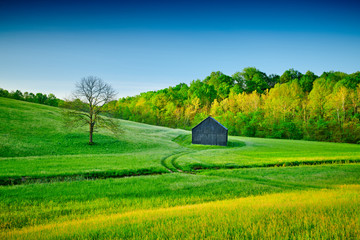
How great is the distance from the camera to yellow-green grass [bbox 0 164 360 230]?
31.8 feet

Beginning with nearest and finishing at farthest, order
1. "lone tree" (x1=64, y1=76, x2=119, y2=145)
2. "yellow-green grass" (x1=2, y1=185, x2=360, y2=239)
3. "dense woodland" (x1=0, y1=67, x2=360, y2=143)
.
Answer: "yellow-green grass" (x1=2, y1=185, x2=360, y2=239)
"lone tree" (x1=64, y1=76, x2=119, y2=145)
"dense woodland" (x1=0, y1=67, x2=360, y2=143)

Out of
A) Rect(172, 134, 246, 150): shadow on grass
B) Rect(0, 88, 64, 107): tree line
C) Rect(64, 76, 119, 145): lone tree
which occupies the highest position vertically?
Rect(0, 88, 64, 107): tree line

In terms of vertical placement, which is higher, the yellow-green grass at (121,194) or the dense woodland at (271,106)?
the dense woodland at (271,106)

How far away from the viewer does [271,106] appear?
76.8m

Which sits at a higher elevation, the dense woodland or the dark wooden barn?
the dense woodland

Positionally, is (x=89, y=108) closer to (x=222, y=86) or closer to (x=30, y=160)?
(x=30, y=160)

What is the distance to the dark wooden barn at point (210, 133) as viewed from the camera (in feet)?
160

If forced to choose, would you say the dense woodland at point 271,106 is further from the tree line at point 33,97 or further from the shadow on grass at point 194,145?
the shadow on grass at point 194,145

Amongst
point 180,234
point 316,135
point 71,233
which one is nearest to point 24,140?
point 71,233

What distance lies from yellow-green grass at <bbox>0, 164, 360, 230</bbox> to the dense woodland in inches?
1004

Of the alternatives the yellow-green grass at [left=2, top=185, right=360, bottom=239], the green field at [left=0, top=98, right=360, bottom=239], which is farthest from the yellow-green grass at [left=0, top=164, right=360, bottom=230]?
the yellow-green grass at [left=2, top=185, right=360, bottom=239]

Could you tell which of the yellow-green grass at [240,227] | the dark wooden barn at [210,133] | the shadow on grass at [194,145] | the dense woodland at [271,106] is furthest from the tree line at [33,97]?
the yellow-green grass at [240,227]

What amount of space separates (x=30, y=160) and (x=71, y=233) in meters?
22.9

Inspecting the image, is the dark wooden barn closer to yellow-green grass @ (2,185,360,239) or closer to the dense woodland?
the dense woodland
